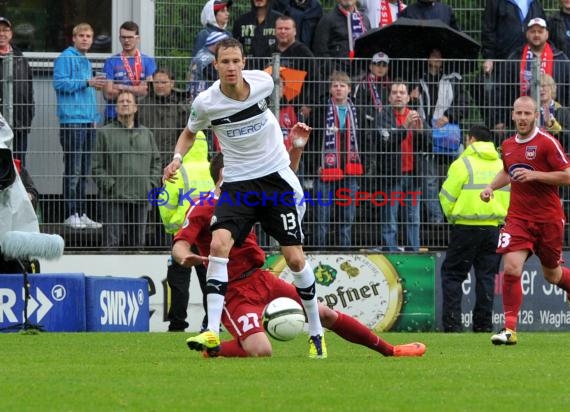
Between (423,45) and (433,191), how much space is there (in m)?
2.22

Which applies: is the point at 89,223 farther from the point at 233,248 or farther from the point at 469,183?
the point at 233,248

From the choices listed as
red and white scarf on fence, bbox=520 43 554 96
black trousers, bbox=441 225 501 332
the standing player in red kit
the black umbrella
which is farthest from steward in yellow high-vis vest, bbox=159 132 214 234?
red and white scarf on fence, bbox=520 43 554 96

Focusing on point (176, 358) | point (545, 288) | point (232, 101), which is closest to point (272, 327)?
point (176, 358)

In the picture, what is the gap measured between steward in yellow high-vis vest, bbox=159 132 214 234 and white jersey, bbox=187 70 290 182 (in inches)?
212

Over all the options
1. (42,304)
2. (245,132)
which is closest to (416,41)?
(42,304)

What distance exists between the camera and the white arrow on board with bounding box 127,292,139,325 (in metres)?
17.2

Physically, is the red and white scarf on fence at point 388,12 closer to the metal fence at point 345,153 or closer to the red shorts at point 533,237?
the metal fence at point 345,153

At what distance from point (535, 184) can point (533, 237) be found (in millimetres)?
540

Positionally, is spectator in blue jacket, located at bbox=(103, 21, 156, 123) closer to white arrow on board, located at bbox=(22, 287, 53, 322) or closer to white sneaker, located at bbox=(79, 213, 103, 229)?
white sneaker, located at bbox=(79, 213, 103, 229)

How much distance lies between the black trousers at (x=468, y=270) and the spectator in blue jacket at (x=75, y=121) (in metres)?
4.73

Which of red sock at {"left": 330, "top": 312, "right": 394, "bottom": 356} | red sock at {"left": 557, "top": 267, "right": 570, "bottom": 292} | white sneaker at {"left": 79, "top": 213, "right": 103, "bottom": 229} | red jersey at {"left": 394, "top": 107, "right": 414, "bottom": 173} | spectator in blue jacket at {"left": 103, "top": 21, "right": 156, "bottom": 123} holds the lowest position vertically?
red sock at {"left": 557, "top": 267, "right": 570, "bottom": 292}

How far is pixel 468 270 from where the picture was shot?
18344mm

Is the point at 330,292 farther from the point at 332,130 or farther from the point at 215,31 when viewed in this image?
the point at 215,31

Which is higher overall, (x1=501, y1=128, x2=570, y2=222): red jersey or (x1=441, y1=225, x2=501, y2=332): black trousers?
(x1=501, y1=128, x2=570, y2=222): red jersey
